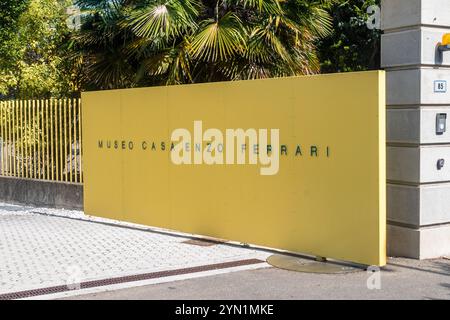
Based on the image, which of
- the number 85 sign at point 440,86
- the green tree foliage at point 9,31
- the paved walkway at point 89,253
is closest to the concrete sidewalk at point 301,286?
the paved walkway at point 89,253

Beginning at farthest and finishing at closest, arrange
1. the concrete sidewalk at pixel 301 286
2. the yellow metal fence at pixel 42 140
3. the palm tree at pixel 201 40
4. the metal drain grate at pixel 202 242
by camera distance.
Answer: the yellow metal fence at pixel 42 140 < the palm tree at pixel 201 40 < the metal drain grate at pixel 202 242 < the concrete sidewalk at pixel 301 286

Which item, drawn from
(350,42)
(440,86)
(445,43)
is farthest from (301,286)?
(350,42)

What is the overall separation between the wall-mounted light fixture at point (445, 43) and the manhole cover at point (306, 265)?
113 inches

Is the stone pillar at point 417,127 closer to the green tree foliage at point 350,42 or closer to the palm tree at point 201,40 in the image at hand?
the palm tree at point 201,40

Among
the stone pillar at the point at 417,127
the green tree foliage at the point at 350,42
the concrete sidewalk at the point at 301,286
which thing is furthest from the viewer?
the green tree foliage at the point at 350,42

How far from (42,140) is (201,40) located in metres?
4.49

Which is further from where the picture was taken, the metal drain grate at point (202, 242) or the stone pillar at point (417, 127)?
the metal drain grate at point (202, 242)

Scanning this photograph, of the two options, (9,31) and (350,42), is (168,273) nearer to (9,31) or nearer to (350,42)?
(9,31)

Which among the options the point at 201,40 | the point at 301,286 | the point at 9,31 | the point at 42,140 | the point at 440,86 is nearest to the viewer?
the point at 301,286

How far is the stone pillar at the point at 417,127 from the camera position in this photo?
7594 mm

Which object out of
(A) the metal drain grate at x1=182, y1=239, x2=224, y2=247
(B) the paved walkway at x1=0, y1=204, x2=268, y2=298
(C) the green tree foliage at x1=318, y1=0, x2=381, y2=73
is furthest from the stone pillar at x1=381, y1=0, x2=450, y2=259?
(C) the green tree foliage at x1=318, y1=0, x2=381, y2=73

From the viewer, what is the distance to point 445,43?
25.0 ft

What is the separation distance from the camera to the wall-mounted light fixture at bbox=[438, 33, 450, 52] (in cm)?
762

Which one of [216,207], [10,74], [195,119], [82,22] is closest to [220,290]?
[216,207]
